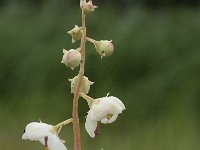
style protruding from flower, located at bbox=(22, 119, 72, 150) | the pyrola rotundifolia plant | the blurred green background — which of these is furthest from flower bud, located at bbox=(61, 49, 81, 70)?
the blurred green background

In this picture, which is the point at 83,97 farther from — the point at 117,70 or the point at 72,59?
the point at 117,70

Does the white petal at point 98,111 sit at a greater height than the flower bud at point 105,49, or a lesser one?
lesser

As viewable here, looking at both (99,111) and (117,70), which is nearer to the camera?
(99,111)

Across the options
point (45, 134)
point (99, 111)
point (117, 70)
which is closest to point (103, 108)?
point (99, 111)

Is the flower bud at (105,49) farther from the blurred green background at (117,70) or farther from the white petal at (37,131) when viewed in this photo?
the blurred green background at (117,70)

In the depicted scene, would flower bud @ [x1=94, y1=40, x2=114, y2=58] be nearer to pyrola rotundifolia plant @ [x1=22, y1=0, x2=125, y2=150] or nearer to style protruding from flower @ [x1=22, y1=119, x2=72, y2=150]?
pyrola rotundifolia plant @ [x1=22, y1=0, x2=125, y2=150]

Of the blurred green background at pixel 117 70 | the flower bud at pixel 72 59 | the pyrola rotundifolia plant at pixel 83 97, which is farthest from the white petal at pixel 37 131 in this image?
the blurred green background at pixel 117 70

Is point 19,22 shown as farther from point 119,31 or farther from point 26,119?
point 26,119

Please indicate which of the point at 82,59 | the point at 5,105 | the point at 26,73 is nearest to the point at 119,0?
the point at 26,73
